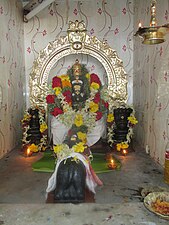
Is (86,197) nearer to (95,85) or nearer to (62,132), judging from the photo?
(62,132)

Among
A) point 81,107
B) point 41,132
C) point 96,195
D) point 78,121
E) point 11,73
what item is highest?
point 11,73

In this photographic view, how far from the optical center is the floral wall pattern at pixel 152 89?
2.51 meters

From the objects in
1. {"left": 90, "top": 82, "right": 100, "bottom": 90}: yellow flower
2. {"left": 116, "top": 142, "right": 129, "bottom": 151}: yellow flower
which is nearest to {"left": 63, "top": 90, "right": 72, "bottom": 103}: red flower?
{"left": 90, "top": 82, "right": 100, "bottom": 90}: yellow flower

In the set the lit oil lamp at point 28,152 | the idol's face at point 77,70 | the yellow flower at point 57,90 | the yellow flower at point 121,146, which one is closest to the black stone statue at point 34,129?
the lit oil lamp at point 28,152

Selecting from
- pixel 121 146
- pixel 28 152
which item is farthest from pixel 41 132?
pixel 121 146

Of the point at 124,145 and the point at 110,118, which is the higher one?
the point at 110,118

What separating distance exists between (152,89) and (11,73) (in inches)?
83.7

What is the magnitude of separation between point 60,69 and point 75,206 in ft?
10.5

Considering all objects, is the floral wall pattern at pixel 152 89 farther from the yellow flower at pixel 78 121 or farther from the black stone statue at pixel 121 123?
the yellow flower at pixel 78 121

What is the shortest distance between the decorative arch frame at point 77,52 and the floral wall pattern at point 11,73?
305 mm

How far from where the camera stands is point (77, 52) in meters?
3.72

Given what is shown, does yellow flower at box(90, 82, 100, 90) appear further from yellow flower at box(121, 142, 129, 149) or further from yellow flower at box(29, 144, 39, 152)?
yellow flower at box(29, 144, 39, 152)

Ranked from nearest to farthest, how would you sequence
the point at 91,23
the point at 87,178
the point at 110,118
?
the point at 87,178 < the point at 110,118 < the point at 91,23

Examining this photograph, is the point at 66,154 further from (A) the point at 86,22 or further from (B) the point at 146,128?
(A) the point at 86,22
